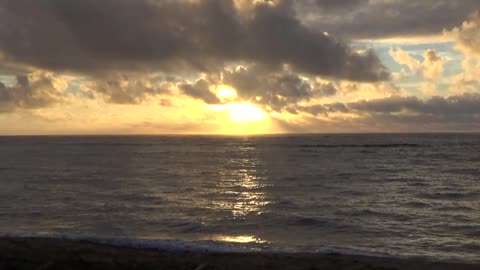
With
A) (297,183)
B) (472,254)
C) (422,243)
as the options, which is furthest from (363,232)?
(297,183)

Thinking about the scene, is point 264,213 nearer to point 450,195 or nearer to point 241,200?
point 241,200

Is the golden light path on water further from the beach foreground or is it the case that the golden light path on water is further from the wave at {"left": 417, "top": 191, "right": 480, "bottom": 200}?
the wave at {"left": 417, "top": 191, "right": 480, "bottom": 200}

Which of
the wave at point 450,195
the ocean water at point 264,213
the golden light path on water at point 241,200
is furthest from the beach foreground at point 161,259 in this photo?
the wave at point 450,195

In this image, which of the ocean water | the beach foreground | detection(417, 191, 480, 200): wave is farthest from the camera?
detection(417, 191, 480, 200): wave

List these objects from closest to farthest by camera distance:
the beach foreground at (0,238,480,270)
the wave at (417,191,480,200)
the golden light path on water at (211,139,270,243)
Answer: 1. the beach foreground at (0,238,480,270)
2. the golden light path on water at (211,139,270,243)
3. the wave at (417,191,480,200)

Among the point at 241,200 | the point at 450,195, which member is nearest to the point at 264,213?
the point at 241,200

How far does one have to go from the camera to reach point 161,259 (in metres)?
14.1

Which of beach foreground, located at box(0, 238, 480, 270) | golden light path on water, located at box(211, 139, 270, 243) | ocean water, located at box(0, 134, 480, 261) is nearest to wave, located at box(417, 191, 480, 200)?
ocean water, located at box(0, 134, 480, 261)

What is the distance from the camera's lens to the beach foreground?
40.7ft

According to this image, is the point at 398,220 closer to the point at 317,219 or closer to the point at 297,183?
the point at 317,219

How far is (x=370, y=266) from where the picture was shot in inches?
551

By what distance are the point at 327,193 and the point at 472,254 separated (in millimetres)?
16925

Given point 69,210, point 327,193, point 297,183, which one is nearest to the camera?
point 69,210

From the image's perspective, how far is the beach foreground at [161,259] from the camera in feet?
40.7
